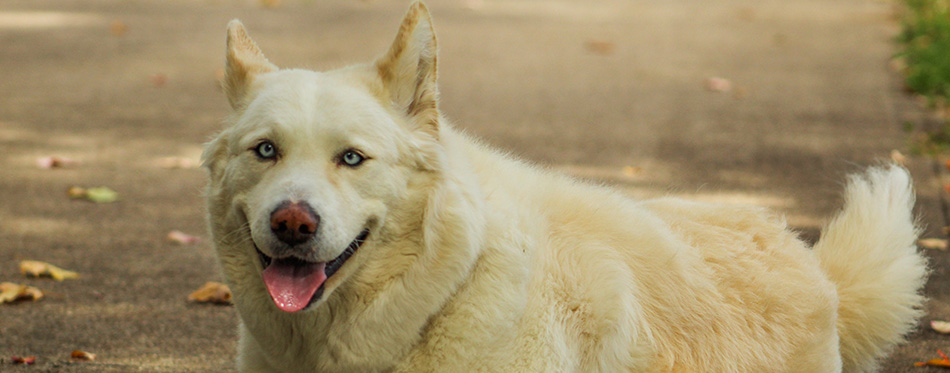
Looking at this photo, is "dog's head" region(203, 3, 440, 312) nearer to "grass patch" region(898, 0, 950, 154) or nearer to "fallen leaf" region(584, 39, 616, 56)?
"grass patch" region(898, 0, 950, 154)

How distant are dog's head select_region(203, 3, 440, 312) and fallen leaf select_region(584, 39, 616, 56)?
9175 mm

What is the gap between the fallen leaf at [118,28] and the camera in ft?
40.0

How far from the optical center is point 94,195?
6.80m

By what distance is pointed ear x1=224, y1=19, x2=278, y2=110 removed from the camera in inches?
126

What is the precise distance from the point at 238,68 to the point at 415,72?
0.57 m

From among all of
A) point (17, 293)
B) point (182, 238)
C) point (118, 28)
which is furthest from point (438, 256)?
point (118, 28)

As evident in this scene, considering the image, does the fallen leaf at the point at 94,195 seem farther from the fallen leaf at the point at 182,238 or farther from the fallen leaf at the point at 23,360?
the fallen leaf at the point at 23,360

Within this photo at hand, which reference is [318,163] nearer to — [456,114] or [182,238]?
[182,238]

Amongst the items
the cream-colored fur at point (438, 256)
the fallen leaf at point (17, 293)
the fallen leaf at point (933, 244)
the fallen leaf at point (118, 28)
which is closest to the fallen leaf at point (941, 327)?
the fallen leaf at point (933, 244)

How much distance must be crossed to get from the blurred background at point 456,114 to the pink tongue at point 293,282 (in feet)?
1.90

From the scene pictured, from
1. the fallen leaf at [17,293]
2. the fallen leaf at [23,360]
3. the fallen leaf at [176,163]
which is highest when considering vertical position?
the fallen leaf at [23,360]

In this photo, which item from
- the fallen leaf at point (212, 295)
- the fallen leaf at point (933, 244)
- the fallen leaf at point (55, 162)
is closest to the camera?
the fallen leaf at point (212, 295)

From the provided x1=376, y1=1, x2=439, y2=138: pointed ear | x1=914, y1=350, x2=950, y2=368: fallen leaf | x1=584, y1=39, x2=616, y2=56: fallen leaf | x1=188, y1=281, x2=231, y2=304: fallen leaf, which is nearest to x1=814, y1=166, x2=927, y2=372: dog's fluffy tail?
x1=914, y1=350, x2=950, y2=368: fallen leaf

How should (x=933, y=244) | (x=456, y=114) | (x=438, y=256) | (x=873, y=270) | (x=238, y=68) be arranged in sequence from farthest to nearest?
1. (x=456, y=114)
2. (x=933, y=244)
3. (x=873, y=270)
4. (x=238, y=68)
5. (x=438, y=256)
